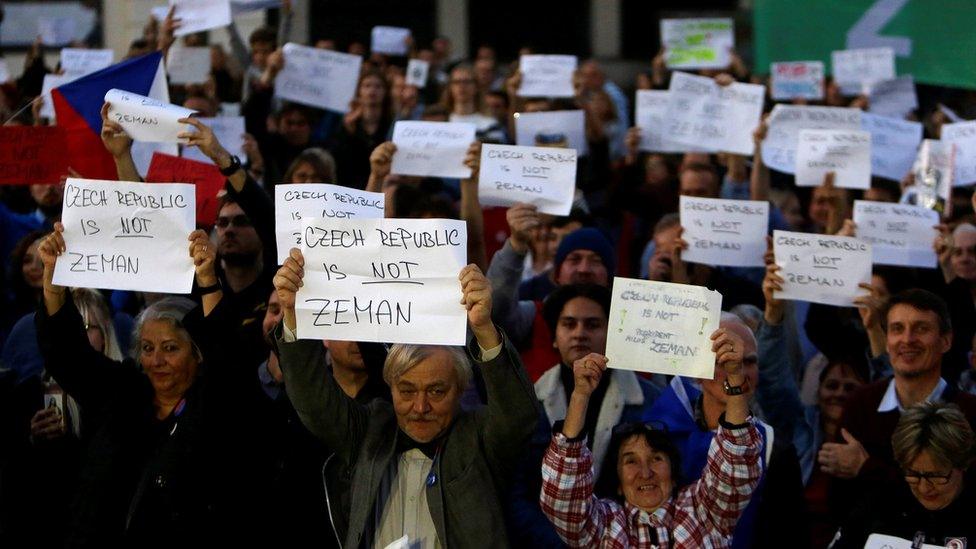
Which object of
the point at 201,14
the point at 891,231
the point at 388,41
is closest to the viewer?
the point at 891,231

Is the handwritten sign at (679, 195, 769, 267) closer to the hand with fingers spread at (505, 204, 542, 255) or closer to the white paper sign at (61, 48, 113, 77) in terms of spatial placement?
the hand with fingers spread at (505, 204, 542, 255)

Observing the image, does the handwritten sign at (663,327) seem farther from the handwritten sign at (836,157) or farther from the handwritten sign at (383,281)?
the handwritten sign at (836,157)

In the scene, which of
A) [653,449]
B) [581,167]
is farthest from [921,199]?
[653,449]

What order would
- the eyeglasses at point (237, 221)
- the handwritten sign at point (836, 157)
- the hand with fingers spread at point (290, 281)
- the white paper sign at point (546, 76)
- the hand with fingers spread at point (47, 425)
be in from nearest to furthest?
the hand with fingers spread at point (290, 281) < the hand with fingers spread at point (47, 425) < the eyeglasses at point (237, 221) < the handwritten sign at point (836, 157) < the white paper sign at point (546, 76)

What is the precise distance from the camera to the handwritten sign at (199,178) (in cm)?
608

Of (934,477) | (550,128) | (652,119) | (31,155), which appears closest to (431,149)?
(550,128)

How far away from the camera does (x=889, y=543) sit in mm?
4707

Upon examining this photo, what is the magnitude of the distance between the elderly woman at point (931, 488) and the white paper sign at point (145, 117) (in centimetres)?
296

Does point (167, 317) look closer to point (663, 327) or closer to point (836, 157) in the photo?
point (663, 327)

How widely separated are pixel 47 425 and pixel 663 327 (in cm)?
245

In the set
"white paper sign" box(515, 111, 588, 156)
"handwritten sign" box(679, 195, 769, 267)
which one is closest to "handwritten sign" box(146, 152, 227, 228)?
"handwritten sign" box(679, 195, 769, 267)

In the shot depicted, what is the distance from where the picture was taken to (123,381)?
5.29 metres

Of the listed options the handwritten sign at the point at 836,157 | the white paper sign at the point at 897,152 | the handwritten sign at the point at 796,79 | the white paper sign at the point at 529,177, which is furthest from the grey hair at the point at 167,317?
the handwritten sign at the point at 796,79

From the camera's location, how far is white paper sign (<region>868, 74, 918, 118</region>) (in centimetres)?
934
